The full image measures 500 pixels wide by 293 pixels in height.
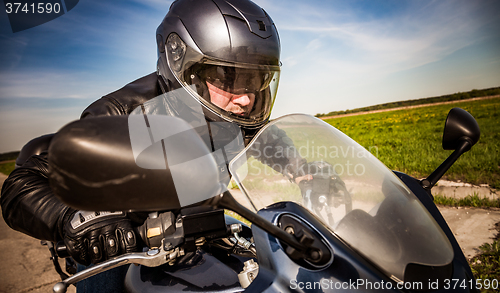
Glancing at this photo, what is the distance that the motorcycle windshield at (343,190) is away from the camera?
70cm

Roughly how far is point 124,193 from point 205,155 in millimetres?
164

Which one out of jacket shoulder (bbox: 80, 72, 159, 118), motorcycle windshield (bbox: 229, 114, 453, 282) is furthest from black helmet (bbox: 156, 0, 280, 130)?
motorcycle windshield (bbox: 229, 114, 453, 282)

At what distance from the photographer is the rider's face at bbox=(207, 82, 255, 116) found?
192 centimetres

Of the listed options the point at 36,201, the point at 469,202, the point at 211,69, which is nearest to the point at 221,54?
the point at 211,69

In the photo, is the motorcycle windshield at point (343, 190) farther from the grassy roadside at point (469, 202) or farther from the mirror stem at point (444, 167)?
the grassy roadside at point (469, 202)

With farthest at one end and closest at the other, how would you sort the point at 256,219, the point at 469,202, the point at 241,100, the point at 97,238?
the point at 469,202 < the point at 241,100 < the point at 97,238 < the point at 256,219

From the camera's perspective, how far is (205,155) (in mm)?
537

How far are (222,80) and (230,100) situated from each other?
0.15 meters

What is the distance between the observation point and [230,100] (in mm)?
1947

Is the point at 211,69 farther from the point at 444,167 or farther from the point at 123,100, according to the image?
the point at 444,167

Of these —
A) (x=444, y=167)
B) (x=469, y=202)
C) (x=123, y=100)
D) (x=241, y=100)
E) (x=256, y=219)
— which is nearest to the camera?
(x=256, y=219)

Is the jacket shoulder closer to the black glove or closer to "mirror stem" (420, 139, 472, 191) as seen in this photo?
the black glove

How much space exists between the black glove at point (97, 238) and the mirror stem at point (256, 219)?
58cm

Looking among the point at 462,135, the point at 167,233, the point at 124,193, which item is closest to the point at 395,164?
the point at 462,135
